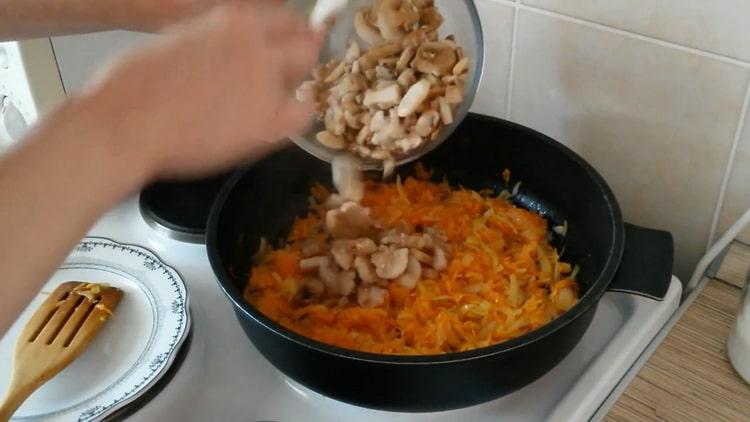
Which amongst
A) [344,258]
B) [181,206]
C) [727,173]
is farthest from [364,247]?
[727,173]

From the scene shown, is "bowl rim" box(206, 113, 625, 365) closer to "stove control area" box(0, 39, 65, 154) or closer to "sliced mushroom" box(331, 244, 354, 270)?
"sliced mushroom" box(331, 244, 354, 270)

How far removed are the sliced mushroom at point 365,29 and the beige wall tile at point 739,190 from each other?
1.12ft

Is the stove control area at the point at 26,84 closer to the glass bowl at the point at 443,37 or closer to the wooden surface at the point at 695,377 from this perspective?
the glass bowl at the point at 443,37

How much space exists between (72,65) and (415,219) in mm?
430

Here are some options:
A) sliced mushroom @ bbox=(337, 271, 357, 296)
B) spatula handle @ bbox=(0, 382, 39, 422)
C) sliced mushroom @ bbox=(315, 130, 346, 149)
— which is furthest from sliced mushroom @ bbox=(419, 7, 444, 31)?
spatula handle @ bbox=(0, 382, 39, 422)

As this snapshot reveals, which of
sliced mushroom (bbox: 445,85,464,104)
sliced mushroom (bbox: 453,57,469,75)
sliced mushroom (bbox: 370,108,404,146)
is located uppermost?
sliced mushroom (bbox: 453,57,469,75)

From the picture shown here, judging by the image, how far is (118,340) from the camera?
2.35 feet

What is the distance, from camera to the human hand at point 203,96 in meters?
0.46

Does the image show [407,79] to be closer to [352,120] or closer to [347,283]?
[352,120]

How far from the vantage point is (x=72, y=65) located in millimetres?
897

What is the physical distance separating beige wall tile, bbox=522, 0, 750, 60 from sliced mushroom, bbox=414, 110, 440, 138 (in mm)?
210

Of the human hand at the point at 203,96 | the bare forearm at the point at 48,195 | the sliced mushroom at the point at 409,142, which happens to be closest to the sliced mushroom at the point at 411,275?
the sliced mushroom at the point at 409,142

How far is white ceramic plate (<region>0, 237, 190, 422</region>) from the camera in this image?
65 cm

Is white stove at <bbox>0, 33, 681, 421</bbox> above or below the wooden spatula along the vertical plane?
below
